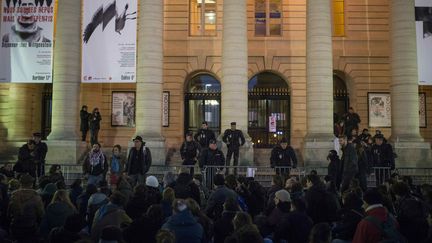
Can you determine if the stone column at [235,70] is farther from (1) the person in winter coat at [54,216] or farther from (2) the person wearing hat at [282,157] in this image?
(1) the person in winter coat at [54,216]

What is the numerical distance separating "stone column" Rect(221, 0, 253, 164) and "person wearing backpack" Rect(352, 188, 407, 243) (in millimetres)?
15785

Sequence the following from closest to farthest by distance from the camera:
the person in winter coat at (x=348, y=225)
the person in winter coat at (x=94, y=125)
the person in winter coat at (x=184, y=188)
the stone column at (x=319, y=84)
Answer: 1. the person in winter coat at (x=348, y=225)
2. the person in winter coat at (x=184, y=188)
3. the stone column at (x=319, y=84)
4. the person in winter coat at (x=94, y=125)

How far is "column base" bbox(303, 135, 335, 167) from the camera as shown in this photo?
77.2 feet

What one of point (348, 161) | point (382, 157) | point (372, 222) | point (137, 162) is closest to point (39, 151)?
point (137, 162)

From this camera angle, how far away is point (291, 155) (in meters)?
18.7

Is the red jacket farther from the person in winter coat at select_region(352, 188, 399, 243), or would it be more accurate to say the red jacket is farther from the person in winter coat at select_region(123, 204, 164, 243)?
the person in winter coat at select_region(123, 204, 164, 243)

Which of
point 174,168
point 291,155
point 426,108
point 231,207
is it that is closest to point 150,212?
point 231,207

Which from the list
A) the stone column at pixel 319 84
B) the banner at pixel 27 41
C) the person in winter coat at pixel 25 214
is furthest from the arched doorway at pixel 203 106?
the person in winter coat at pixel 25 214

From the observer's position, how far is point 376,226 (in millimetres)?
6953

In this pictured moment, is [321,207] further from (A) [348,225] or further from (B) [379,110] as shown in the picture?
(B) [379,110]

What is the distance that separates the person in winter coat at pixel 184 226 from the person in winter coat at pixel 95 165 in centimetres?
945

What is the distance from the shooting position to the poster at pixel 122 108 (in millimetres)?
28812

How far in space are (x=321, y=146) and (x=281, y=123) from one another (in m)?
5.78

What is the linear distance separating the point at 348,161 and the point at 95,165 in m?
7.82
